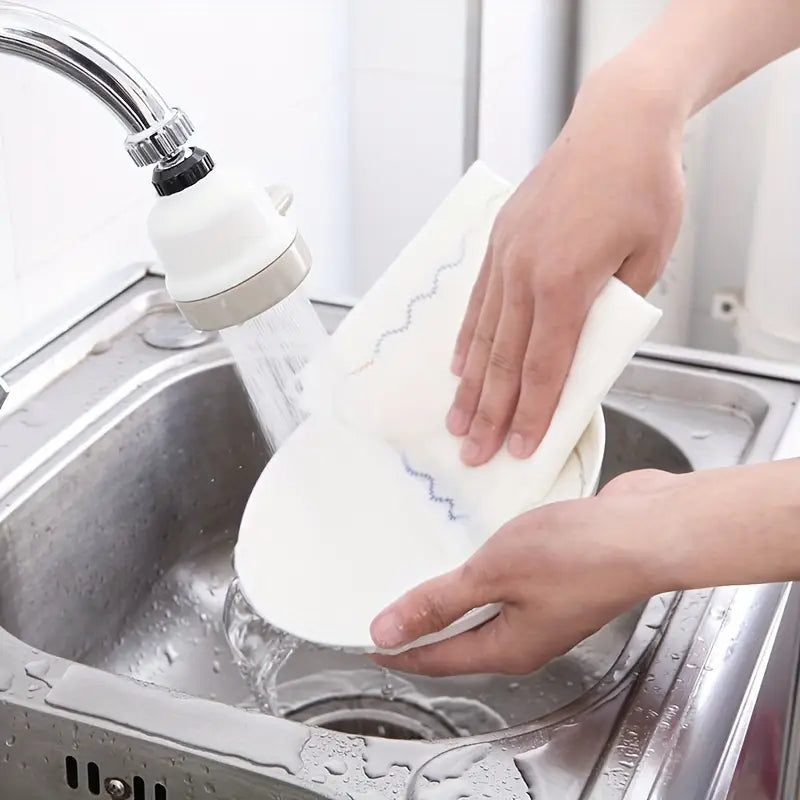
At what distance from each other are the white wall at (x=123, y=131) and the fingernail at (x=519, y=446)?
0.36 metres

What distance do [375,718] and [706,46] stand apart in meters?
0.48

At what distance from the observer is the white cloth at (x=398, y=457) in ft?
2.21

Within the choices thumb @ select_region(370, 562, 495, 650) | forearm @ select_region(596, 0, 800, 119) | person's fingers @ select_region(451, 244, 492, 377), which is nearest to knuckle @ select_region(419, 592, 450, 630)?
thumb @ select_region(370, 562, 495, 650)

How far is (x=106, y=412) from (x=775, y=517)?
1.53ft

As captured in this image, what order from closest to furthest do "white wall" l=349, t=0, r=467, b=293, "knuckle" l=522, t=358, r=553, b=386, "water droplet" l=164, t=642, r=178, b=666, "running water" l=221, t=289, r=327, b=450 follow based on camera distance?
1. "running water" l=221, t=289, r=327, b=450
2. "knuckle" l=522, t=358, r=553, b=386
3. "water droplet" l=164, t=642, r=178, b=666
4. "white wall" l=349, t=0, r=467, b=293

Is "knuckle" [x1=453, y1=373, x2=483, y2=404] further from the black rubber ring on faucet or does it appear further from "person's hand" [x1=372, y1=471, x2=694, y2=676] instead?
the black rubber ring on faucet

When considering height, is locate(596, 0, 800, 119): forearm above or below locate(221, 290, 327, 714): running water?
above

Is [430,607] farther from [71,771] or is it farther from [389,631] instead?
[71,771]

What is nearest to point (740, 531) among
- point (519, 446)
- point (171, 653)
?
point (519, 446)

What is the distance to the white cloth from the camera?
67 centimetres

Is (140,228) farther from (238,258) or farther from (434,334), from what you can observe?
(238,258)

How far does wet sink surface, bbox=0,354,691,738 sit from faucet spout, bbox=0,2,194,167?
31 centimetres

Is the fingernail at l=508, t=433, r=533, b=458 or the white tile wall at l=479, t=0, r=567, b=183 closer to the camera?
the fingernail at l=508, t=433, r=533, b=458

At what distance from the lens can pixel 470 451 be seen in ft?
2.40
